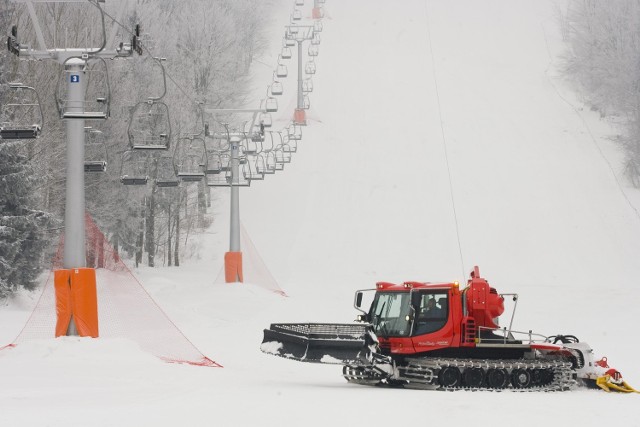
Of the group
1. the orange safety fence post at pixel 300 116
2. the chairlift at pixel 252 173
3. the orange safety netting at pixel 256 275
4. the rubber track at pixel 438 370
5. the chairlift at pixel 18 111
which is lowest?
the orange safety netting at pixel 256 275

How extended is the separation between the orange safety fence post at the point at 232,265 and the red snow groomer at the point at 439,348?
67.3 ft

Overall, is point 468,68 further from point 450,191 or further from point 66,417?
point 66,417

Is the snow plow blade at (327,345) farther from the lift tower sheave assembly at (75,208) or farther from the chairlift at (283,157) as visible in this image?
the chairlift at (283,157)

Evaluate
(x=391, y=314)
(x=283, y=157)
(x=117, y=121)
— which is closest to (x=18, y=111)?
(x=117, y=121)

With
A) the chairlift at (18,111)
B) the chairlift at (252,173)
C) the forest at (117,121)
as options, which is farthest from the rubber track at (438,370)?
the chairlift at (252,173)

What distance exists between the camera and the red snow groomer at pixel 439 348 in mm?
16875

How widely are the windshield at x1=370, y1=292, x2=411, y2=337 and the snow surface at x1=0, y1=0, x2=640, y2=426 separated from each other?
1055 millimetres

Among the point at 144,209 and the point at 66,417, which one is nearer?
the point at 66,417

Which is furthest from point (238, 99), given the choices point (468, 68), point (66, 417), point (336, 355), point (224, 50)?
point (66, 417)

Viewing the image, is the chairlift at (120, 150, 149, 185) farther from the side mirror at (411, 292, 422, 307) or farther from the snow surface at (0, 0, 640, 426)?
the side mirror at (411, 292, 422, 307)

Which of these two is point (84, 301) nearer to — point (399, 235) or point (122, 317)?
point (122, 317)

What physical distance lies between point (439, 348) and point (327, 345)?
1.81 m

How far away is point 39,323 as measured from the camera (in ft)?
75.8

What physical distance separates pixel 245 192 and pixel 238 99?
317 inches
